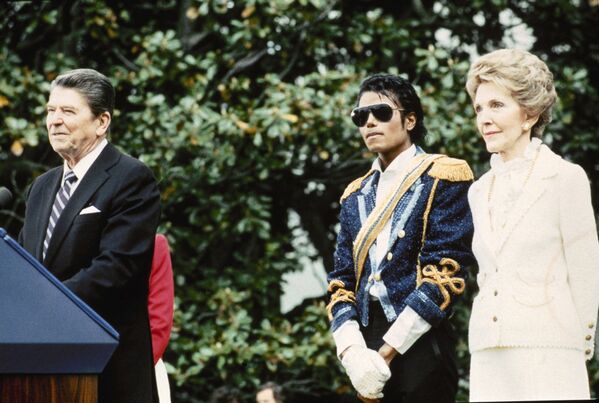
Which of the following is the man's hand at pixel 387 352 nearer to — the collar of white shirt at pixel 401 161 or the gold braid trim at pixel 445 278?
the gold braid trim at pixel 445 278

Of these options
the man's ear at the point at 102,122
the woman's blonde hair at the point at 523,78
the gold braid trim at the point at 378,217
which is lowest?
the gold braid trim at the point at 378,217

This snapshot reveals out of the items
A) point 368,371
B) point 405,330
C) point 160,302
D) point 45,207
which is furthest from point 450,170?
point 160,302

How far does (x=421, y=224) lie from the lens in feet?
11.5

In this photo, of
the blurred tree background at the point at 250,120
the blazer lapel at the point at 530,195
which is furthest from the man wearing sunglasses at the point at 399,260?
the blurred tree background at the point at 250,120

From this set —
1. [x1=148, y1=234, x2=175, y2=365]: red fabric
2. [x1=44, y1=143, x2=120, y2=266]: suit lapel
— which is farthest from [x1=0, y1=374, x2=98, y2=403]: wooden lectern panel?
[x1=148, y1=234, x2=175, y2=365]: red fabric

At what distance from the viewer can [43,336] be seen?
2.59 metres

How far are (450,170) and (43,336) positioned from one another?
153cm

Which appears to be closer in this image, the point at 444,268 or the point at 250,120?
the point at 444,268

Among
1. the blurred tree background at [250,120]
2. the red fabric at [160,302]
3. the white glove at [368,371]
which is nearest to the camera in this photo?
the white glove at [368,371]

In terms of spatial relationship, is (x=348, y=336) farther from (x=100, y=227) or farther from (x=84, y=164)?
(x=84, y=164)

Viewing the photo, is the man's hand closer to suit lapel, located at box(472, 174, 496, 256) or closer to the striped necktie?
Answer: suit lapel, located at box(472, 174, 496, 256)

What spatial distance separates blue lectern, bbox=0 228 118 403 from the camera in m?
2.57

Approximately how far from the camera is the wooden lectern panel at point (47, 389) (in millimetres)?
2578

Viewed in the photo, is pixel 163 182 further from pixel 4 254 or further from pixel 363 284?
pixel 4 254
